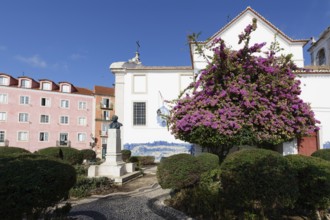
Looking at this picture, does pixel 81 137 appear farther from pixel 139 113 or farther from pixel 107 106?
pixel 139 113

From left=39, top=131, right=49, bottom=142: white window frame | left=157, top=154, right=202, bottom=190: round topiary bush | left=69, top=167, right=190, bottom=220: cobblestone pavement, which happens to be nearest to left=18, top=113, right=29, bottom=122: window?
left=39, top=131, right=49, bottom=142: white window frame

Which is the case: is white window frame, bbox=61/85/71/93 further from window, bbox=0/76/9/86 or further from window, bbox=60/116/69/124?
window, bbox=0/76/9/86

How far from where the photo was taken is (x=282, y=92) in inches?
438

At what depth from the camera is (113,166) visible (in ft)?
34.4

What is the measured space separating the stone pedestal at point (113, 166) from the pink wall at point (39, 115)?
2901 cm

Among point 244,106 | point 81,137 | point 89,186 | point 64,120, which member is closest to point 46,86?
point 64,120

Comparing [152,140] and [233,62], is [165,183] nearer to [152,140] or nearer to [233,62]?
[233,62]

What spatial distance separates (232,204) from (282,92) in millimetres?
8522

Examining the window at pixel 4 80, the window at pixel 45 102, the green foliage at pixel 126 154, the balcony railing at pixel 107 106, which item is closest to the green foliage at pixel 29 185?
the green foliage at pixel 126 154

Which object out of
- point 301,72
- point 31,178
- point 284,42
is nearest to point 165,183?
point 31,178

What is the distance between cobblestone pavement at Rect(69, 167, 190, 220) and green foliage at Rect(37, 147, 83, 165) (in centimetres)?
1084

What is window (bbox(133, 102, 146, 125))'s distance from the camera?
19.4 metres

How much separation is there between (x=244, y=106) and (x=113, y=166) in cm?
724

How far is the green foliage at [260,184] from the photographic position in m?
4.16
